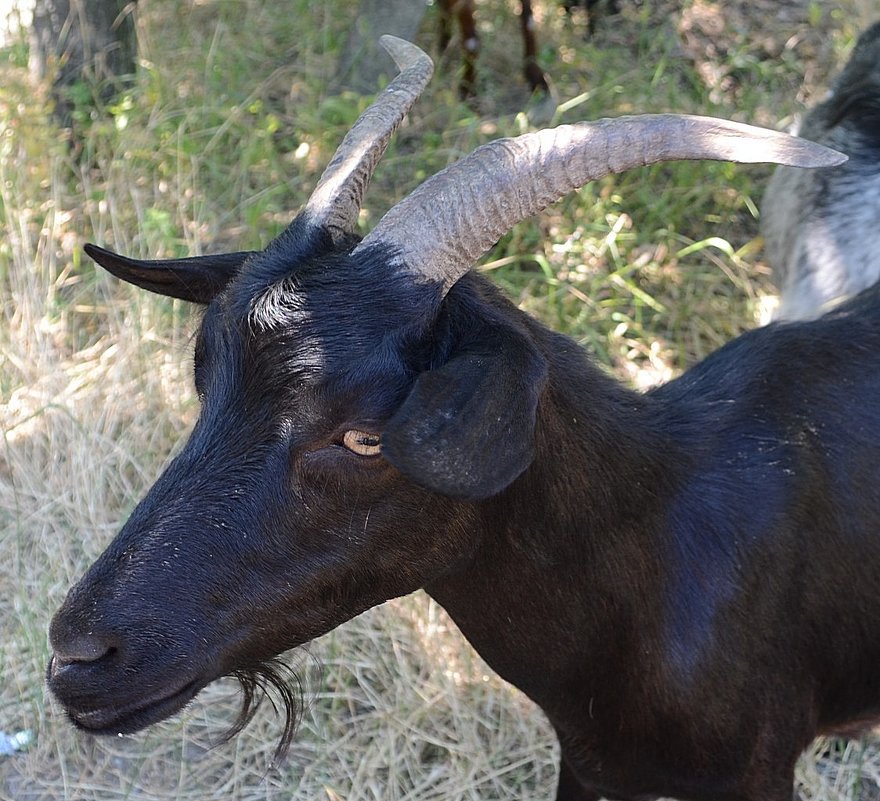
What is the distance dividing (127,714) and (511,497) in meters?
0.88

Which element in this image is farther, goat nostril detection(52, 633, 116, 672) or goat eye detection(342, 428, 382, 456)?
goat eye detection(342, 428, 382, 456)

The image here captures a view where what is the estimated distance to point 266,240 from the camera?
532 centimetres

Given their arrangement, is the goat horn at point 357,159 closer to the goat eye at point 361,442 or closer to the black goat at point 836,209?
the goat eye at point 361,442

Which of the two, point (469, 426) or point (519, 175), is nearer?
point (469, 426)

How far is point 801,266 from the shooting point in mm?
4750

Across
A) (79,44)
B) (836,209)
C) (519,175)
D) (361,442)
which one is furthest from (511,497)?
(79,44)

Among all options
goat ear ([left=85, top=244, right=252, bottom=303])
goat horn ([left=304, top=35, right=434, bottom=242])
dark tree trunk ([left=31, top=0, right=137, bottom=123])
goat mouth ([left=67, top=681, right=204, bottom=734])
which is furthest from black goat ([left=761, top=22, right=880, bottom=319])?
dark tree trunk ([left=31, top=0, right=137, bottom=123])

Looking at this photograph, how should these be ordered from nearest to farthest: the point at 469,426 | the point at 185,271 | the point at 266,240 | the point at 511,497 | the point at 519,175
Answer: the point at 469,426 → the point at 519,175 → the point at 511,497 → the point at 185,271 → the point at 266,240

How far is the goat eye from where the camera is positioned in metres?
2.11

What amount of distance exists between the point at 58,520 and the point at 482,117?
121 inches

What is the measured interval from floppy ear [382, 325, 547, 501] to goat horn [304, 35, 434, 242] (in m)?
0.60

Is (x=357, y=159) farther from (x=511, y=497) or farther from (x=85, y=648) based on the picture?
(x=85, y=648)

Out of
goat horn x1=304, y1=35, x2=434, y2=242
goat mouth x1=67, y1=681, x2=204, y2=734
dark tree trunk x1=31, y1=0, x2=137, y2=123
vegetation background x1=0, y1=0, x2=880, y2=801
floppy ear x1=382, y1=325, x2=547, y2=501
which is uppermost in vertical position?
goat horn x1=304, y1=35, x2=434, y2=242

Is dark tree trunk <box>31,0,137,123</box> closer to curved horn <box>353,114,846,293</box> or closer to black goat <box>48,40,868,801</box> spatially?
black goat <box>48,40,868,801</box>
